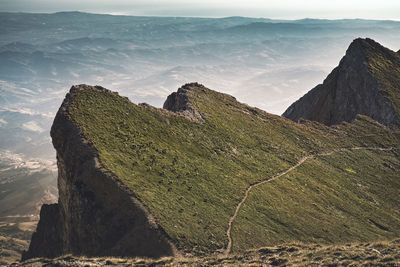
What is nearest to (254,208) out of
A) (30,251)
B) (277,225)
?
(277,225)

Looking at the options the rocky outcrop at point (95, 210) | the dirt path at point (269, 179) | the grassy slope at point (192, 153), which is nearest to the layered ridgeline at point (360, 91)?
the dirt path at point (269, 179)

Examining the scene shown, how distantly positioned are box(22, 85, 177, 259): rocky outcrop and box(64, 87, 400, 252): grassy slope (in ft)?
4.38

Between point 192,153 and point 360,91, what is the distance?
79.7m

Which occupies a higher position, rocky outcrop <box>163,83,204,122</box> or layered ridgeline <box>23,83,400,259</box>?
rocky outcrop <box>163,83,204,122</box>

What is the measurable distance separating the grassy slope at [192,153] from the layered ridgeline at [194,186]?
0.19 m

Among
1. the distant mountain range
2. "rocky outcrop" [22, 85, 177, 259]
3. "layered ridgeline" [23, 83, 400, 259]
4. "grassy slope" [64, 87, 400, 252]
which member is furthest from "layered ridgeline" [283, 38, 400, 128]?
"rocky outcrop" [22, 85, 177, 259]

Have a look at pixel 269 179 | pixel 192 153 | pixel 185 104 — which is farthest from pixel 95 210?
pixel 185 104

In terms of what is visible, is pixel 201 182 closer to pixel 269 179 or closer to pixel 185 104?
pixel 269 179

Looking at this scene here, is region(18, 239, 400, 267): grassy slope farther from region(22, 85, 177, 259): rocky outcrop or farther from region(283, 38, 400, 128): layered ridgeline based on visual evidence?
region(283, 38, 400, 128): layered ridgeline

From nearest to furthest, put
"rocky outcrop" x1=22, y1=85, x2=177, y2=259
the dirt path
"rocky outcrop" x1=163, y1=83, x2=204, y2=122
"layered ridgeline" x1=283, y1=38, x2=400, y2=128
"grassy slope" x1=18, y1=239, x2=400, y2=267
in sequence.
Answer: "grassy slope" x1=18, y1=239, x2=400, y2=267
"rocky outcrop" x1=22, y1=85, x2=177, y2=259
the dirt path
"rocky outcrop" x1=163, y1=83, x2=204, y2=122
"layered ridgeline" x1=283, y1=38, x2=400, y2=128

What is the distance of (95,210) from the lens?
43.1 m

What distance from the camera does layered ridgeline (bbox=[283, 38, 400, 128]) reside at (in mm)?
106512

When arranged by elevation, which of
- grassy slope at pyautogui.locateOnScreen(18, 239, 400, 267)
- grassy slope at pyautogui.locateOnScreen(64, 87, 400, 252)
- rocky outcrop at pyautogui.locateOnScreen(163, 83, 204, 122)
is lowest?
grassy slope at pyautogui.locateOnScreen(18, 239, 400, 267)

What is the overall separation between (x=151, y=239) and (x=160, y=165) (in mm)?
14144
